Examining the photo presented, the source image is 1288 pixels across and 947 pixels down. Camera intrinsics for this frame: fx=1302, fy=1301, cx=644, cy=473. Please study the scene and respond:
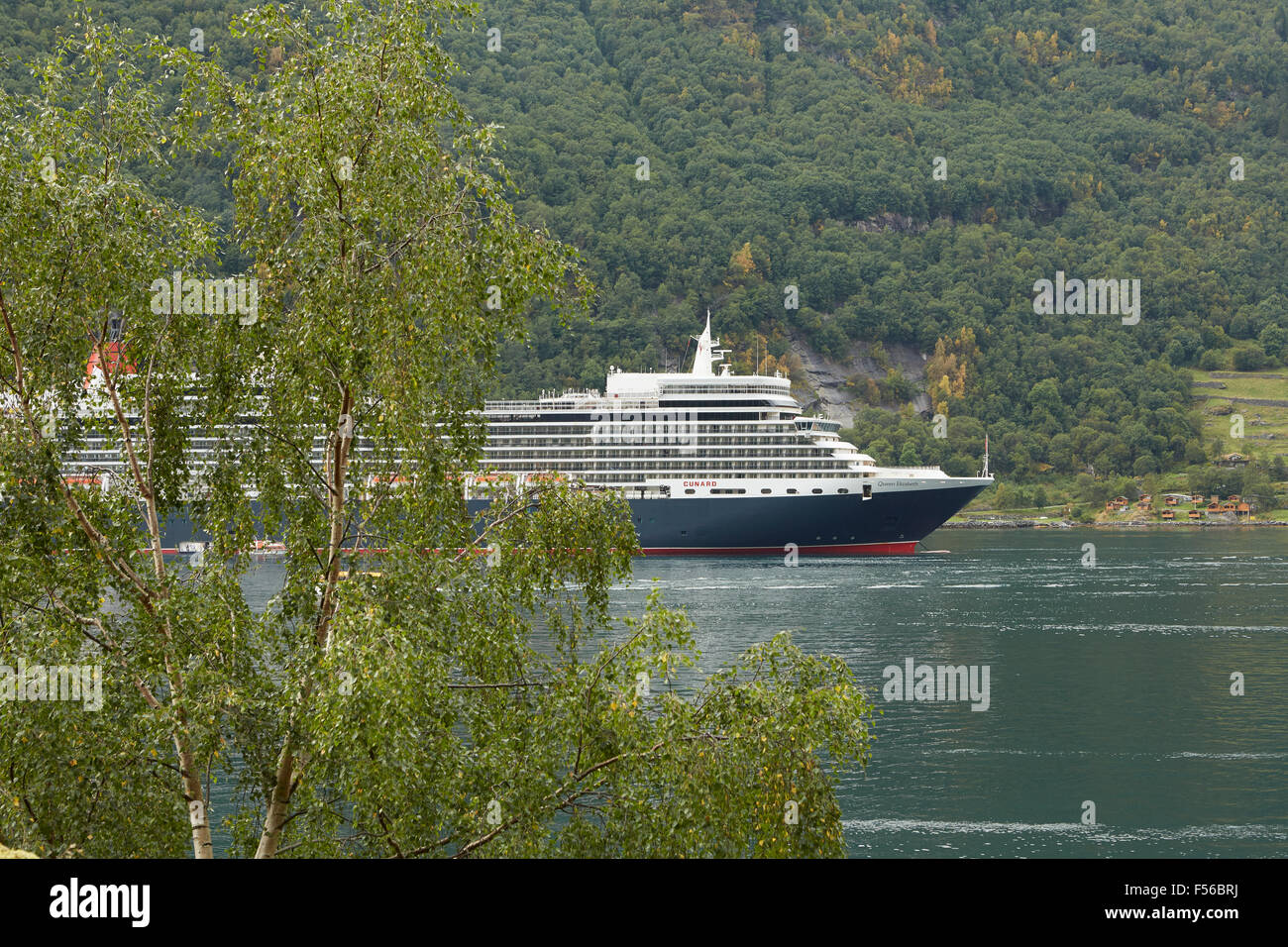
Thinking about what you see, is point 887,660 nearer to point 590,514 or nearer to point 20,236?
point 590,514

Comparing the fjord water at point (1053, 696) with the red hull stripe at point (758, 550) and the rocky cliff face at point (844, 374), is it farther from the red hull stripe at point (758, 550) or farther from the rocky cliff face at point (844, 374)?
the rocky cliff face at point (844, 374)

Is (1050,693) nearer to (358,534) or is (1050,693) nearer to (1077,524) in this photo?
(358,534)

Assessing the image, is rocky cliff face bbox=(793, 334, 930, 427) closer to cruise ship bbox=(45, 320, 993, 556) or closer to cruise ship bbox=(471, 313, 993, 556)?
cruise ship bbox=(45, 320, 993, 556)

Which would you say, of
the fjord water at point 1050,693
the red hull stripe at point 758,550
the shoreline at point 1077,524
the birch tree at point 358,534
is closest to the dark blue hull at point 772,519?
the red hull stripe at point 758,550

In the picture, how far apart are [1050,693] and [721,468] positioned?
5795cm

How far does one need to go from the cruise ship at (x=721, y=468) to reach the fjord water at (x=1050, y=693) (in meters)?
10.1

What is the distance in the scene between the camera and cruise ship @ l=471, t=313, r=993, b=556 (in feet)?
290

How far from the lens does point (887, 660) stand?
40406 millimetres

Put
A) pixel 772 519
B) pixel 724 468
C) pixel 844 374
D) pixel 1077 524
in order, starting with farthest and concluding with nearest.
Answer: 1. pixel 844 374
2. pixel 1077 524
3. pixel 724 468
4. pixel 772 519

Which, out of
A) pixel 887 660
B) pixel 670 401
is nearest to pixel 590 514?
pixel 887 660

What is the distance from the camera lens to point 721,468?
93.8 meters

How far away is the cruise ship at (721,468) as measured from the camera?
88188 mm

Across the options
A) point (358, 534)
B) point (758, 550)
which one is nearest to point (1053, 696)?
point (358, 534)
